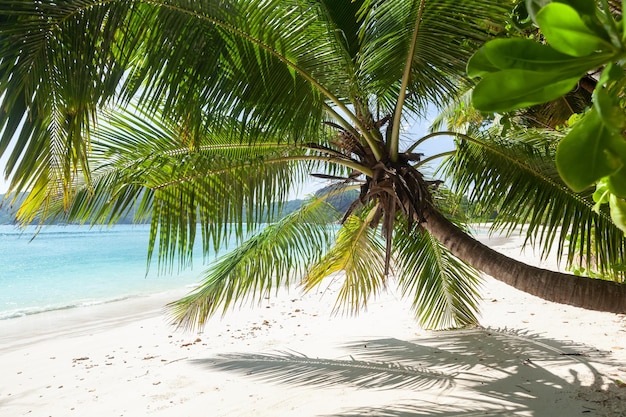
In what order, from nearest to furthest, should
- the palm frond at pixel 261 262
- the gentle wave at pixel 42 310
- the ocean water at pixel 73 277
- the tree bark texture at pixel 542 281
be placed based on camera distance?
the tree bark texture at pixel 542 281, the palm frond at pixel 261 262, the gentle wave at pixel 42 310, the ocean water at pixel 73 277

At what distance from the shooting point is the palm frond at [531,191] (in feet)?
9.05

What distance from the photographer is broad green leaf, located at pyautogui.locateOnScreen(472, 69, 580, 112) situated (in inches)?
12.9

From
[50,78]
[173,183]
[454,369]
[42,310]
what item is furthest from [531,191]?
[42,310]

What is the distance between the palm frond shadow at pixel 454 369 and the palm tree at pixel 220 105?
3.29 feet

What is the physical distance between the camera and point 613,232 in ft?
8.85

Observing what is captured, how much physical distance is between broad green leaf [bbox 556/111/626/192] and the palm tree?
2.00m

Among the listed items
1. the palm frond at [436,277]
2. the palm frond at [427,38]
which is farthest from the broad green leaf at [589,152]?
the palm frond at [436,277]

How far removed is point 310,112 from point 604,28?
263 cm

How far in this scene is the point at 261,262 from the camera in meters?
3.90

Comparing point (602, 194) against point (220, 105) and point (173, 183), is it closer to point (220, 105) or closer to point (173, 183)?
point (220, 105)

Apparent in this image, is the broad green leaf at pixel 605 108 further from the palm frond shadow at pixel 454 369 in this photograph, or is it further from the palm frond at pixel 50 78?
the palm frond shadow at pixel 454 369

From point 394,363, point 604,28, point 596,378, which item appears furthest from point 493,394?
point 604,28

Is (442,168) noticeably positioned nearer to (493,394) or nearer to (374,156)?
(374,156)

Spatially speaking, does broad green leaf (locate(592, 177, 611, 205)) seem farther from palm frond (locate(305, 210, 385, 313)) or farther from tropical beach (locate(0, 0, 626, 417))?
palm frond (locate(305, 210, 385, 313))
